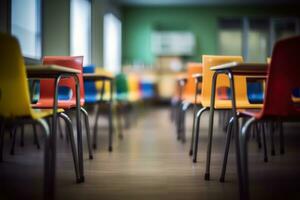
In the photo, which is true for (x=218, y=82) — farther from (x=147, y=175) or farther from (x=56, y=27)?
(x=56, y=27)

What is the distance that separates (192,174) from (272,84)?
2.96 ft

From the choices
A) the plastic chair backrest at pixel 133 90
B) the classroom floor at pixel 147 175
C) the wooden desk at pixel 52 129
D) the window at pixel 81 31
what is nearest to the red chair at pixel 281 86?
the classroom floor at pixel 147 175

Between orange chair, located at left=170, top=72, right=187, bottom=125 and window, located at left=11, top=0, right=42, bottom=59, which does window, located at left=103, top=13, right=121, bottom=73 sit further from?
window, located at left=11, top=0, right=42, bottom=59

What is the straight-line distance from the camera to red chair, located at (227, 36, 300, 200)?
4.31 feet

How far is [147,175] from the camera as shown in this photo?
6.58 feet

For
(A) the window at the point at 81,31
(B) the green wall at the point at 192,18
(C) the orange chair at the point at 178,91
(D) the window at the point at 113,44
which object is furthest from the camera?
(B) the green wall at the point at 192,18

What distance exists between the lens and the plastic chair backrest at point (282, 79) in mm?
1311

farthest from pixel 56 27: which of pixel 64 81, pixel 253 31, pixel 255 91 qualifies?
pixel 253 31

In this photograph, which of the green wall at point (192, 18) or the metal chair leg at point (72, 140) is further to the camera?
the green wall at point (192, 18)

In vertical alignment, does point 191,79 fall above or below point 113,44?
below

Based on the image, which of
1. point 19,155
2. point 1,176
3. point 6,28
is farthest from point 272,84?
point 6,28

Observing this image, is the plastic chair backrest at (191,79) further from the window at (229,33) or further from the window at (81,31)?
the window at (229,33)

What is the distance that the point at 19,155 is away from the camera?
102 inches

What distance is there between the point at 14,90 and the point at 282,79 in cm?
112
